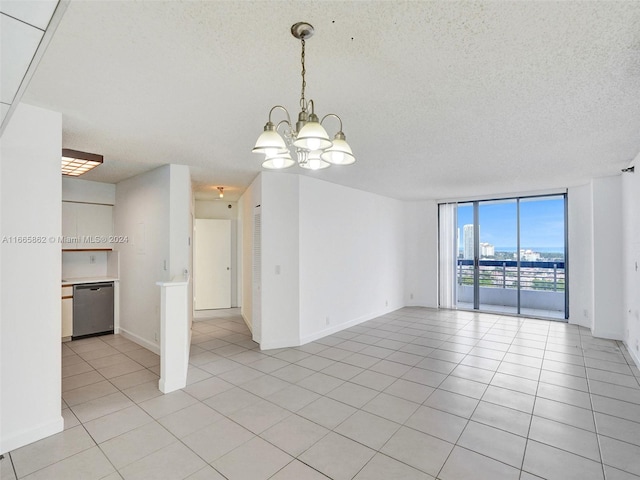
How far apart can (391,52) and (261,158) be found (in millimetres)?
2315

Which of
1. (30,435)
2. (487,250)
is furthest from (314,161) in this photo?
(487,250)

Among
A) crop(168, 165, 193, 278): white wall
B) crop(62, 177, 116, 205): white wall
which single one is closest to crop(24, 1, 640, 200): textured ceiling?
crop(168, 165, 193, 278): white wall

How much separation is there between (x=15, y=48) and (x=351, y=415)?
3.21m

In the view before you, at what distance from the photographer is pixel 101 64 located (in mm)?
1843

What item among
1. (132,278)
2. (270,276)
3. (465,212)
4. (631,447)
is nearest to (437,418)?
(631,447)

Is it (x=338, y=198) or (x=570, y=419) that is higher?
(x=338, y=198)

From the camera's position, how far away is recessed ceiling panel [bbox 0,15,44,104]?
3.87ft

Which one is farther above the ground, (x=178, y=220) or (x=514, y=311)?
(x=178, y=220)

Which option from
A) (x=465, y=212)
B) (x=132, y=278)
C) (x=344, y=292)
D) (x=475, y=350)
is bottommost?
(x=475, y=350)

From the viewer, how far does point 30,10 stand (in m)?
1.11

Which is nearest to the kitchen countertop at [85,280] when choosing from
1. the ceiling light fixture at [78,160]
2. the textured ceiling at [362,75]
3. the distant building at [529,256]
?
the ceiling light fixture at [78,160]

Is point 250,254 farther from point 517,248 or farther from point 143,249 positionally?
point 517,248

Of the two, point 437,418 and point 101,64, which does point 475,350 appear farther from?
point 101,64

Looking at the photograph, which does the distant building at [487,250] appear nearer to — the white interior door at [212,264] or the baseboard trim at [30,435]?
the white interior door at [212,264]
